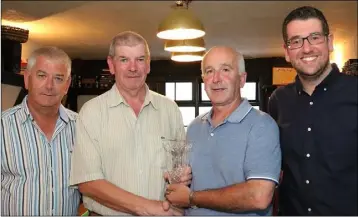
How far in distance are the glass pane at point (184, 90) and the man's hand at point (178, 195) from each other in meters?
8.33

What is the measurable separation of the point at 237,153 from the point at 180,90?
8.44 metres

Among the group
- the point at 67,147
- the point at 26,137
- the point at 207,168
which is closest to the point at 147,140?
the point at 207,168

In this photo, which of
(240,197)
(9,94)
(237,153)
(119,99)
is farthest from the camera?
A: (9,94)

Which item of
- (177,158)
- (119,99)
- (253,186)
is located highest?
(119,99)

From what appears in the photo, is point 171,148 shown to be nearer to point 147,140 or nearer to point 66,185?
point 147,140

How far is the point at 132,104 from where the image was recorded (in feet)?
7.25

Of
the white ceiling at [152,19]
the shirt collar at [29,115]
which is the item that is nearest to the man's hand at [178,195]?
the shirt collar at [29,115]

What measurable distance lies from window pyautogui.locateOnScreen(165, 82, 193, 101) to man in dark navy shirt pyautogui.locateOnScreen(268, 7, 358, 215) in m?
8.24

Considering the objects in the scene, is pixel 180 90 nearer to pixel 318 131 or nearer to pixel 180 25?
pixel 180 25

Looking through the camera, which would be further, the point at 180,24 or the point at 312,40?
the point at 180,24

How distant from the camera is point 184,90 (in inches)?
407

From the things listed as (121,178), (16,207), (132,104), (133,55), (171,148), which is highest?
(133,55)

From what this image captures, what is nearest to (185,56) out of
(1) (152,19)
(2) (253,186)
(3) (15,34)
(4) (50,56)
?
(1) (152,19)

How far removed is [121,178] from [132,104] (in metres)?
Answer: 0.37
